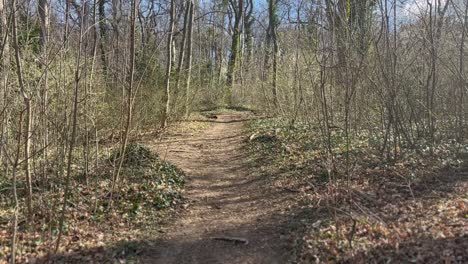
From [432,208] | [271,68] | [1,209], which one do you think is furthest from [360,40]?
[271,68]

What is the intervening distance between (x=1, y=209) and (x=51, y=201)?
0.99 metres

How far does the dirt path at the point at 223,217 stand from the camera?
5.16m

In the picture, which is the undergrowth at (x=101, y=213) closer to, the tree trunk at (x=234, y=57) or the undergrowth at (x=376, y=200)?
the undergrowth at (x=376, y=200)

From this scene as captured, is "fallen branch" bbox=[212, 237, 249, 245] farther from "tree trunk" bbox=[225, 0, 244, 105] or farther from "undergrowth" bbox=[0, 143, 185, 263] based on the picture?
"tree trunk" bbox=[225, 0, 244, 105]

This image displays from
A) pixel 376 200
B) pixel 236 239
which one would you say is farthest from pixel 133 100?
pixel 376 200

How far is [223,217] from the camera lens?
21.4ft

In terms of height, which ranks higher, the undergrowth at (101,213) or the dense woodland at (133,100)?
the dense woodland at (133,100)

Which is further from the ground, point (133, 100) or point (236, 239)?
point (133, 100)

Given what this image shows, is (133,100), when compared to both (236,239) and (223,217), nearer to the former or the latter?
(223,217)

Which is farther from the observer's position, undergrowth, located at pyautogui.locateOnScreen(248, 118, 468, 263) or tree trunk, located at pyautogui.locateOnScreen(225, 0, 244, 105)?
tree trunk, located at pyautogui.locateOnScreen(225, 0, 244, 105)

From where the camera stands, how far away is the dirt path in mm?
5160

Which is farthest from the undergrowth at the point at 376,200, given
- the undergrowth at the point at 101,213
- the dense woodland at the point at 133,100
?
the undergrowth at the point at 101,213

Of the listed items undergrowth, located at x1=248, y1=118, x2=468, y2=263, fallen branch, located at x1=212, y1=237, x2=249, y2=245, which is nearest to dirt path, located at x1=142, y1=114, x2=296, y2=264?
fallen branch, located at x1=212, y1=237, x2=249, y2=245

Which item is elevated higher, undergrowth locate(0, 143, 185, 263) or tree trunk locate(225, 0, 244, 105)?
tree trunk locate(225, 0, 244, 105)
